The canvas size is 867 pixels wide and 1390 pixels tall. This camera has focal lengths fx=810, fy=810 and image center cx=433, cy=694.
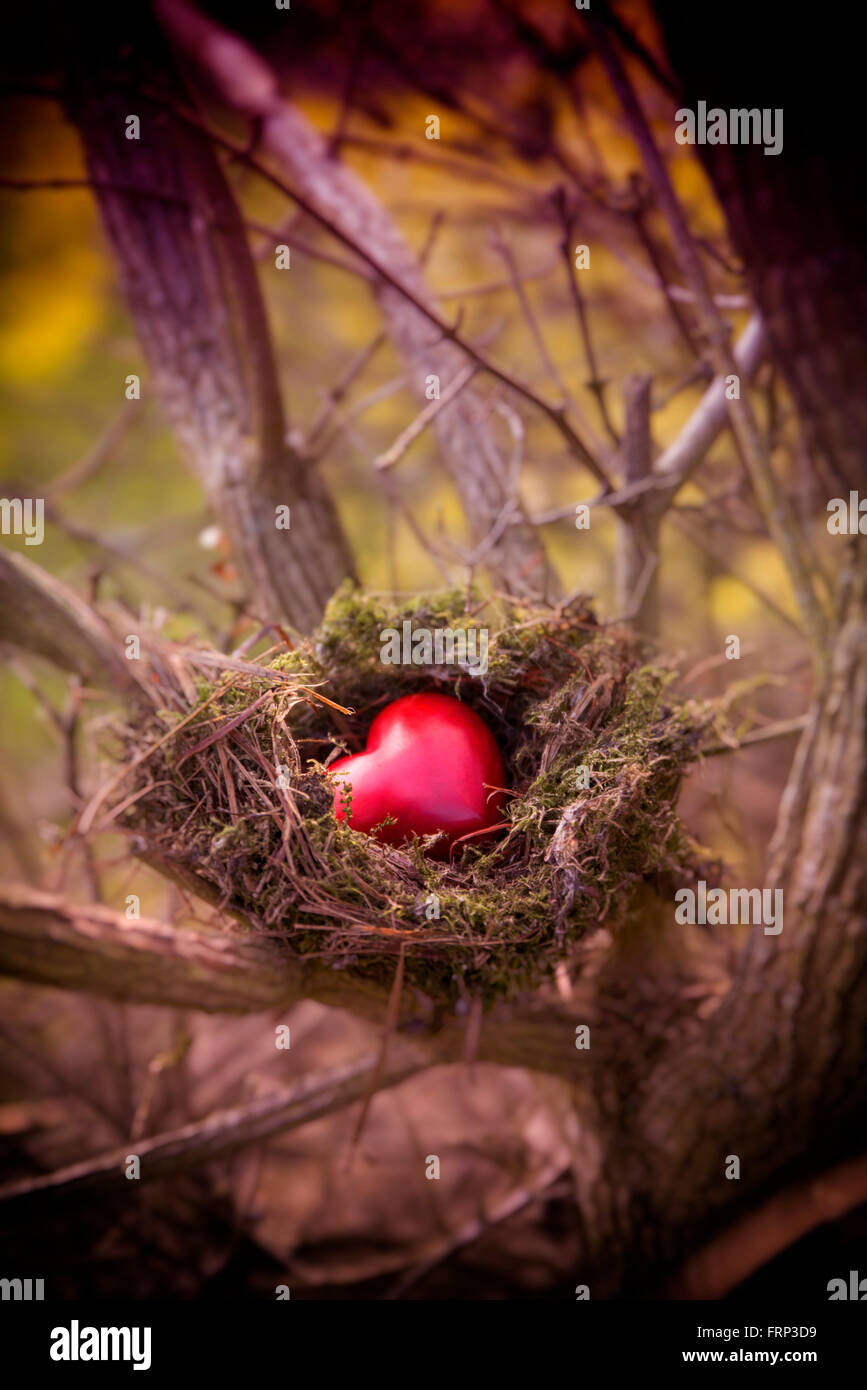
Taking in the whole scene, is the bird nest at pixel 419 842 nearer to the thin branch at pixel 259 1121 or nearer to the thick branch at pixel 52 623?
the thick branch at pixel 52 623

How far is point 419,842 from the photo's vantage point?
46.1 inches

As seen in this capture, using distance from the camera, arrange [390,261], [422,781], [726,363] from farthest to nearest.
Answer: [390,261]
[726,363]
[422,781]

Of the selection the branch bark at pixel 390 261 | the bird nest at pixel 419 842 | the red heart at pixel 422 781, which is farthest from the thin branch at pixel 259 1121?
the branch bark at pixel 390 261

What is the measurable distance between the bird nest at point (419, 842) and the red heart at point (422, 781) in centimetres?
4

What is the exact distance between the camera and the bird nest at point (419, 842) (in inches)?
41.1

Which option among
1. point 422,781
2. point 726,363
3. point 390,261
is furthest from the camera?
point 390,261

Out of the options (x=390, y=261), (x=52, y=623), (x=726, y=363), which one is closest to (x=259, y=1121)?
(x=52, y=623)

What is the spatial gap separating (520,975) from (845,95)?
1.87 m

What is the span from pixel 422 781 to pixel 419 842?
0.09 m

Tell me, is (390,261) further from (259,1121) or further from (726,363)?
(259,1121)

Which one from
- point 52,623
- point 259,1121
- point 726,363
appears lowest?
point 259,1121

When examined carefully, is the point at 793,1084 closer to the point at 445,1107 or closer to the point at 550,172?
the point at 445,1107

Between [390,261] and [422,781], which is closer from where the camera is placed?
[422,781]

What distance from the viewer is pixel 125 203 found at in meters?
1.91
